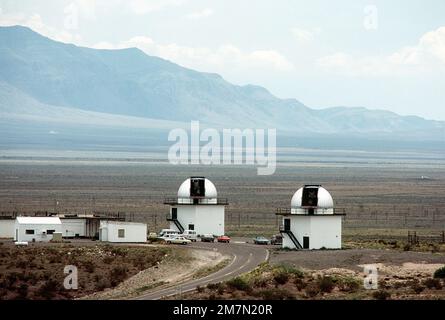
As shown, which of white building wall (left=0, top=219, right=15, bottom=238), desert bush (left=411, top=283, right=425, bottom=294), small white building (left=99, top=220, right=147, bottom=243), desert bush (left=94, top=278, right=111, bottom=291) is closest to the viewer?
desert bush (left=411, top=283, right=425, bottom=294)

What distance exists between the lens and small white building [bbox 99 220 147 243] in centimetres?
7412

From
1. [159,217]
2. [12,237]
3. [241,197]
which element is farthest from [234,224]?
[241,197]

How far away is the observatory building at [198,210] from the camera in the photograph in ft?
264

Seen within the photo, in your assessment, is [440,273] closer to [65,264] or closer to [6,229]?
[65,264]

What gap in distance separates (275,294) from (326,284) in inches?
164

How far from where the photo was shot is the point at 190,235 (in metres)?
77.6

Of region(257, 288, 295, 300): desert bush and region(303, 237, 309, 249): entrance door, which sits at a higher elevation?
region(303, 237, 309, 249): entrance door

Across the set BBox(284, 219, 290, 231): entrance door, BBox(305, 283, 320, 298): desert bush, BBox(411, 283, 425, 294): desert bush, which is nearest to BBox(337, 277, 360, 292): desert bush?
BBox(305, 283, 320, 298): desert bush

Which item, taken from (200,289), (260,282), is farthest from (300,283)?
(200,289)

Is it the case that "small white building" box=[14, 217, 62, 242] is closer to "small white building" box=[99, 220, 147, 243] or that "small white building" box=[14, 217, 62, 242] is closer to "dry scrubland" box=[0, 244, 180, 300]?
"small white building" box=[99, 220, 147, 243]

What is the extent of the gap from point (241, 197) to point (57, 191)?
73.8 feet

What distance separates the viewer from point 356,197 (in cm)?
14325

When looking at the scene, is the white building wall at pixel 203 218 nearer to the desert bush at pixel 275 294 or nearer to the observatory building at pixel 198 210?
the observatory building at pixel 198 210

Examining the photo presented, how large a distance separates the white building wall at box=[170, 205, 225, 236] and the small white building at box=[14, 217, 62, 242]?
9283 mm
